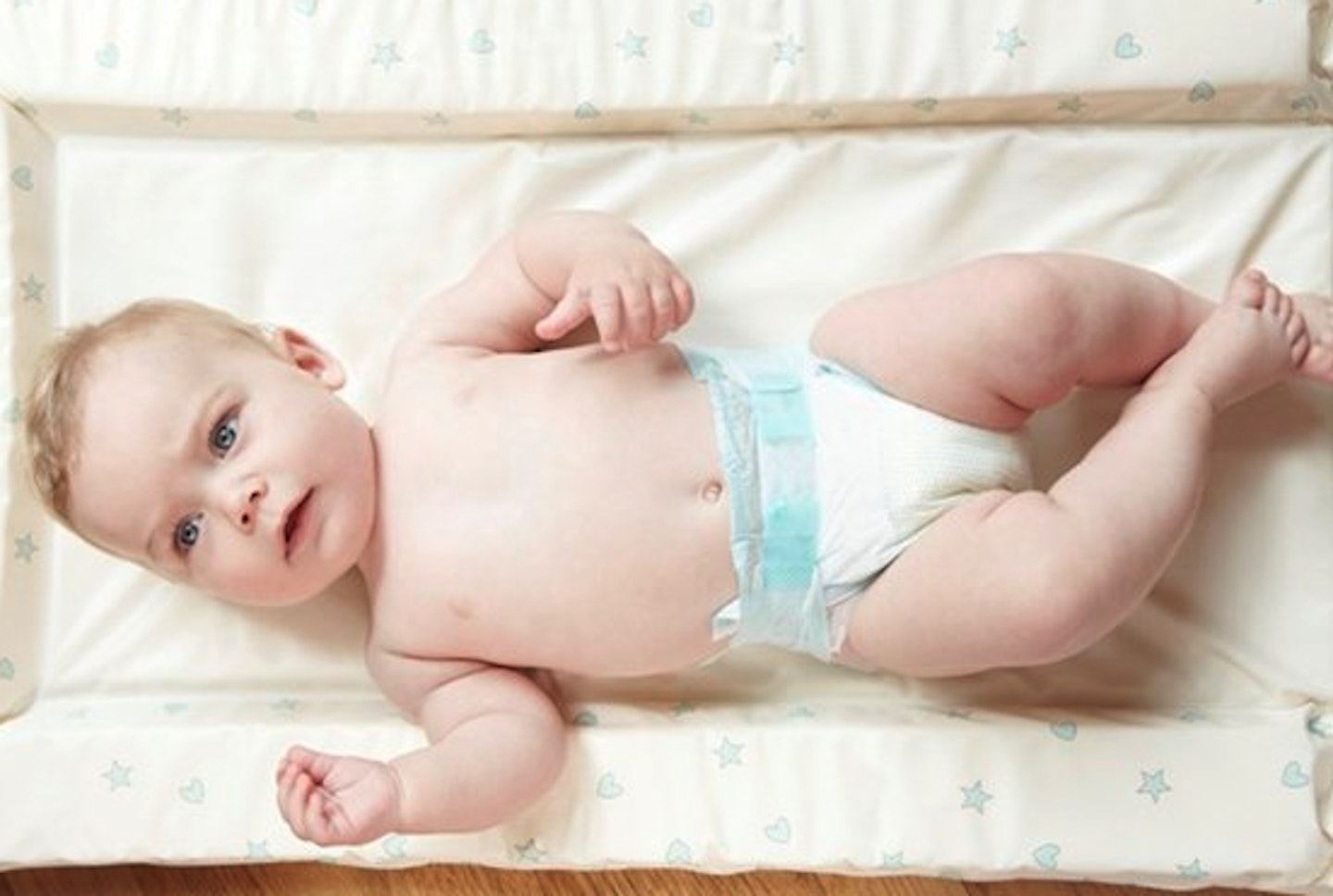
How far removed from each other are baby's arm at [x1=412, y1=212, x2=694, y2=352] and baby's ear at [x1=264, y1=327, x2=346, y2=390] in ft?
0.25

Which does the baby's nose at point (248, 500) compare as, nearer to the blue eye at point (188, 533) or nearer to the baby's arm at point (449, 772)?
the blue eye at point (188, 533)

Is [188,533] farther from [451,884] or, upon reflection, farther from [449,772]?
[451,884]

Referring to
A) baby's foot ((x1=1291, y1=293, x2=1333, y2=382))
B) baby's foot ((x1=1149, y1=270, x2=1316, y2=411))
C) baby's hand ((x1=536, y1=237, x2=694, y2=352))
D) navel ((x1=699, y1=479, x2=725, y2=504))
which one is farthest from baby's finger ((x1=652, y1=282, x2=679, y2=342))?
baby's foot ((x1=1291, y1=293, x2=1333, y2=382))

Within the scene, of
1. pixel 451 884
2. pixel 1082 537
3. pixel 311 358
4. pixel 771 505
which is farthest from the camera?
pixel 451 884

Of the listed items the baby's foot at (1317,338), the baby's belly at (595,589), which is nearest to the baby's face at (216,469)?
the baby's belly at (595,589)

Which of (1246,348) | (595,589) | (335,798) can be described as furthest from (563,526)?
(1246,348)

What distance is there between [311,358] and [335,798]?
369 millimetres

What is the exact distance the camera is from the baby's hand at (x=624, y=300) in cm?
120

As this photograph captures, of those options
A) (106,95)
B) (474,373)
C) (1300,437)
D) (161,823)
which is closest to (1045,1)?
(1300,437)

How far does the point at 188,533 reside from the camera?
49.5 inches

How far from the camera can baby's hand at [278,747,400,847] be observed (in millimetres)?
1185

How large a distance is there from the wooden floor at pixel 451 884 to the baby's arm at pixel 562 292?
49cm

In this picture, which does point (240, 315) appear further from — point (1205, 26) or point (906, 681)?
point (1205, 26)

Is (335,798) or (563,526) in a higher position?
(563,526)
